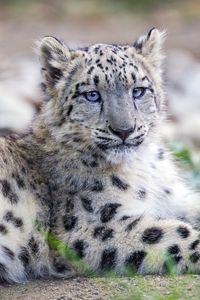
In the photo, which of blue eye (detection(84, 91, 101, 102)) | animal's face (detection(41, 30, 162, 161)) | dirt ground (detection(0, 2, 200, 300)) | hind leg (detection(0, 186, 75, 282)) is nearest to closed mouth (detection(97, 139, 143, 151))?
animal's face (detection(41, 30, 162, 161))

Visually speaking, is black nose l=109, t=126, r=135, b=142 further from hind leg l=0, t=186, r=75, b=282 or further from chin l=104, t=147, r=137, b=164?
hind leg l=0, t=186, r=75, b=282

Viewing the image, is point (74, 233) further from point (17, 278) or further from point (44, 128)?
point (44, 128)

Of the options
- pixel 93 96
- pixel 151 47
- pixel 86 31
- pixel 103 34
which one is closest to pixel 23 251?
pixel 93 96

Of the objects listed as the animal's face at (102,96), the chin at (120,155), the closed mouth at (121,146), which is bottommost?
the chin at (120,155)

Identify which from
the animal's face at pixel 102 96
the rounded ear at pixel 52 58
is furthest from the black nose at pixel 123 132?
the rounded ear at pixel 52 58

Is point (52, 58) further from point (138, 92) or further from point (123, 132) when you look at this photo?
point (123, 132)

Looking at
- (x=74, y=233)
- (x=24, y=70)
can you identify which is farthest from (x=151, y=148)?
(x=24, y=70)

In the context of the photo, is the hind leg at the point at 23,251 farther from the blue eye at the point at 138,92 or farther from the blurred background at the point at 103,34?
the blurred background at the point at 103,34
